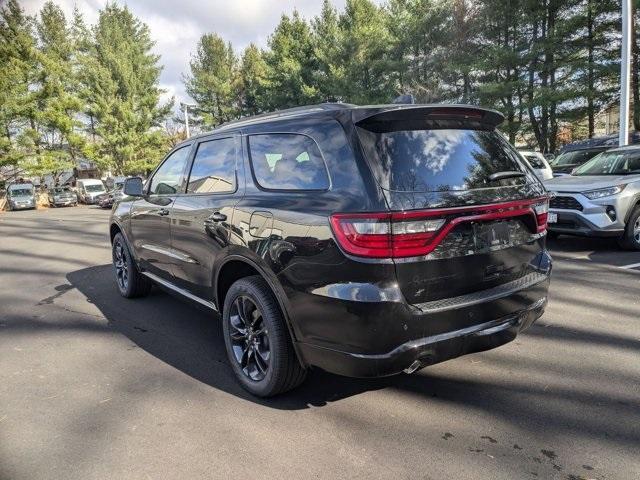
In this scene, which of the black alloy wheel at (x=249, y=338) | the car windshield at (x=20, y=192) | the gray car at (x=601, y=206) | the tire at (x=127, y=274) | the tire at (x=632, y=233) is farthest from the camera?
the car windshield at (x=20, y=192)

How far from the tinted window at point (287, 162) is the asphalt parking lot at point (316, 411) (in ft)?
4.74

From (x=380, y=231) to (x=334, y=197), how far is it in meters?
0.35

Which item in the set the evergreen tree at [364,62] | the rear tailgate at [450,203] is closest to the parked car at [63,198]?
the evergreen tree at [364,62]

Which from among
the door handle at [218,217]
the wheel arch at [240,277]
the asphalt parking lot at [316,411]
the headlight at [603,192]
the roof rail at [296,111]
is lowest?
the asphalt parking lot at [316,411]

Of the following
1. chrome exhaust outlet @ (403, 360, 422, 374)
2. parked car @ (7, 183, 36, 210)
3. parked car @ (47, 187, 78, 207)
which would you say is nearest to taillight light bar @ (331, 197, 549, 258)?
chrome exhaust outlet @ (403, 360, 422, 374)

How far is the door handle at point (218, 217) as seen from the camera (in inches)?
133

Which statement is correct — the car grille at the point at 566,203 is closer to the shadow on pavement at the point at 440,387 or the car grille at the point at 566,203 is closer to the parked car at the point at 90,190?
the shadow on pavement at the point at 440,387

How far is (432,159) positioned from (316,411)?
1.72 meters

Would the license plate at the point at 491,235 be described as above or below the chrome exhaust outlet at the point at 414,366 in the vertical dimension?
above

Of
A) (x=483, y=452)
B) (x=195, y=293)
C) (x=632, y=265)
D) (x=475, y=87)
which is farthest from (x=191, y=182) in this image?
(x=475, y=87)

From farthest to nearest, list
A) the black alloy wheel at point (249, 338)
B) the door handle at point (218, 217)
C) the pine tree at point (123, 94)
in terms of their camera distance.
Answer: the pine tree at point (123, 94)
the door handle at point (218, 217)
the black alloy wheel at point (249, 338)

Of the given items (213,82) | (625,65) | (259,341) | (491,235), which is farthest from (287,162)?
(213,82)

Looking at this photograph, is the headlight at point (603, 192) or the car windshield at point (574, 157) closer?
the headlight at point (603, 192)

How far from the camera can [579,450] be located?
253cm
